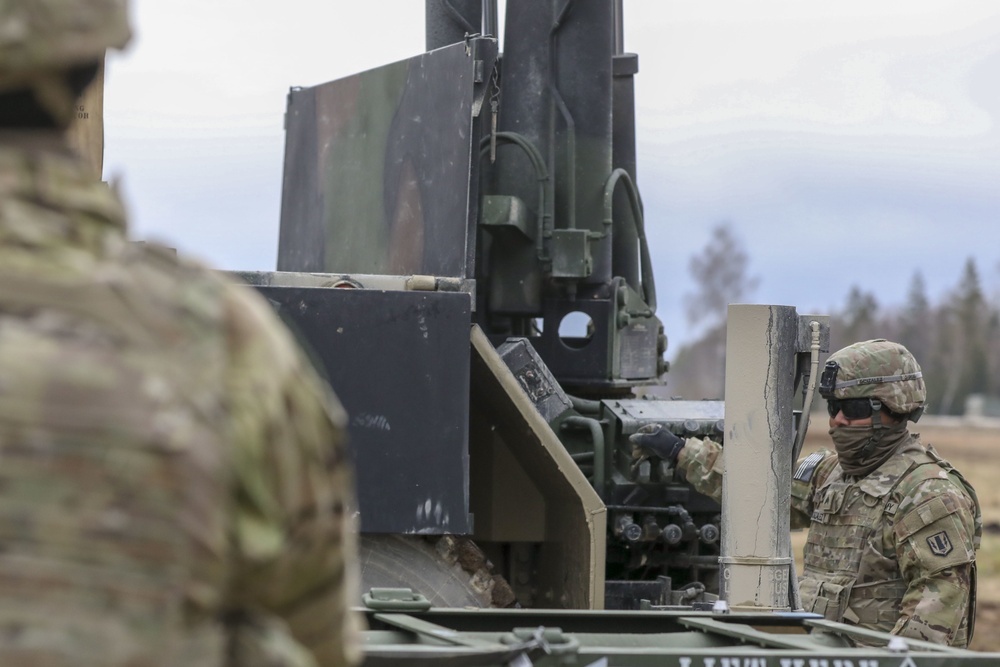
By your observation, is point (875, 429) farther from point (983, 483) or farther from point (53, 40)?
point (983, 483)

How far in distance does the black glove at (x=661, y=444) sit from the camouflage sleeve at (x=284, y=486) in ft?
12.3

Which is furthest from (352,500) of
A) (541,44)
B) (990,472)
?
(990,472)

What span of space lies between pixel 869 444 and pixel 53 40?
4.12m

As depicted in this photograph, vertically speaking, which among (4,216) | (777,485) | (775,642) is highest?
(4,216)

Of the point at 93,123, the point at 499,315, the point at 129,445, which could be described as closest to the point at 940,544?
the point at 499,315

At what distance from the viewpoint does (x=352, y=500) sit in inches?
175

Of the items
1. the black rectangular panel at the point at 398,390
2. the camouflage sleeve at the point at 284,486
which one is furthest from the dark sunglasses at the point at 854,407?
the camouflage sleeve at the point at 284,486

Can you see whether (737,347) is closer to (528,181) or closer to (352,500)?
(352,500)

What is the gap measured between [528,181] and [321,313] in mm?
1940

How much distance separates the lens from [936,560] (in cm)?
488

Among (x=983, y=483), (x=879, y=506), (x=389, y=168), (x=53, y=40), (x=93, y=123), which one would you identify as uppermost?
(x=389, y=168)

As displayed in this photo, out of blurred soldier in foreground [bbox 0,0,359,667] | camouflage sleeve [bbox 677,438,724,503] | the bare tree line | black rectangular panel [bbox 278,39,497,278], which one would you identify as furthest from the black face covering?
the bare tree line

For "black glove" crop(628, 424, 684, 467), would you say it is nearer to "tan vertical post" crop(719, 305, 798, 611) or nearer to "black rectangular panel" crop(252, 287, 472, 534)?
"tan vertical post" crop(719, 305, 798, 611)

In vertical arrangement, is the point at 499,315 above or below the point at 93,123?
below
